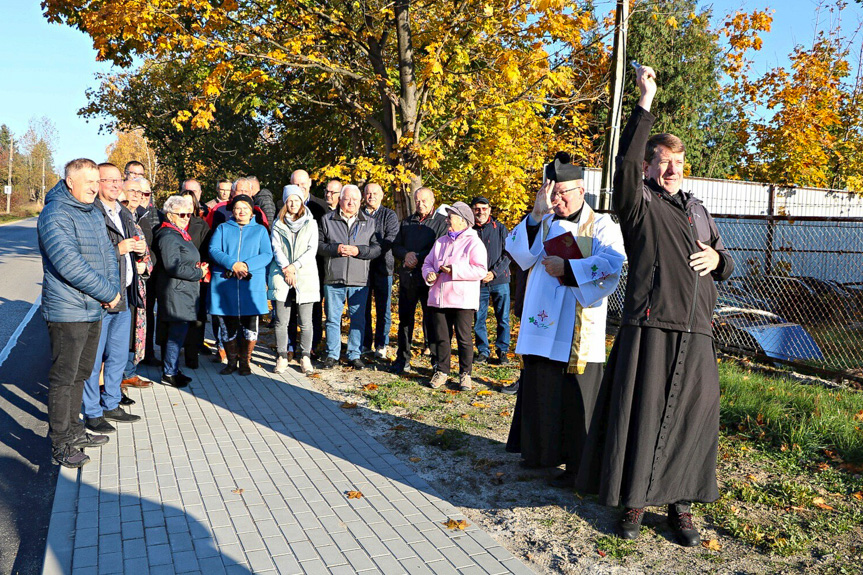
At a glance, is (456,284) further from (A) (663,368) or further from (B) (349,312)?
(A) (663,368)

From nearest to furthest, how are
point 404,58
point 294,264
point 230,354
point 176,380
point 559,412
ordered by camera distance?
1. point 559,412
2. point 176,380
3. point 294,264
4. point 230,354
5. point 404,58

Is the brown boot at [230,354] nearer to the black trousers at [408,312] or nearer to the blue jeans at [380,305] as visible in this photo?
the blue jeans at [380,305]

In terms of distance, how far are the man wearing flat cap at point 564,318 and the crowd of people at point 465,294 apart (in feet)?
0.03

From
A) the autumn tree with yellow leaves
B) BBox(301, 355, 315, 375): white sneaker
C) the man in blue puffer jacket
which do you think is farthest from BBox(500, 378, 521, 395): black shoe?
the autumn tree with yellow leaves

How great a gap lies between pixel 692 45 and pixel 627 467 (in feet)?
76.9

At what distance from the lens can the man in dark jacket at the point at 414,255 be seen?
778 cm

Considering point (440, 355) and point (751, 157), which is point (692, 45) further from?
point (440, 355)

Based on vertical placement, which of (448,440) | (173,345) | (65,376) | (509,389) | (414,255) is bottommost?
(448,440)

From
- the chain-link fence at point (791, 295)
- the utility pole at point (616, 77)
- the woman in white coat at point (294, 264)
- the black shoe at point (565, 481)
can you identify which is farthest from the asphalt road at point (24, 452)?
the chain-link fence at point (791, 295)

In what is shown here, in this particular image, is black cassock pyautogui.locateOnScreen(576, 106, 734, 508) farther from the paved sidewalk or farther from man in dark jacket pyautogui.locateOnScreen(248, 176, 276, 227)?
man in dark jacket pyautogui.locateOnScreen(248, 176, 276, 227)

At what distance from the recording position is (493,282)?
27.6ft

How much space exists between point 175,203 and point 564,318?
458cm

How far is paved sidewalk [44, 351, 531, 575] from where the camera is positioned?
3604 mm

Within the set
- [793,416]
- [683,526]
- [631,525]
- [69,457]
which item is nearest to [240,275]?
[69,457]
